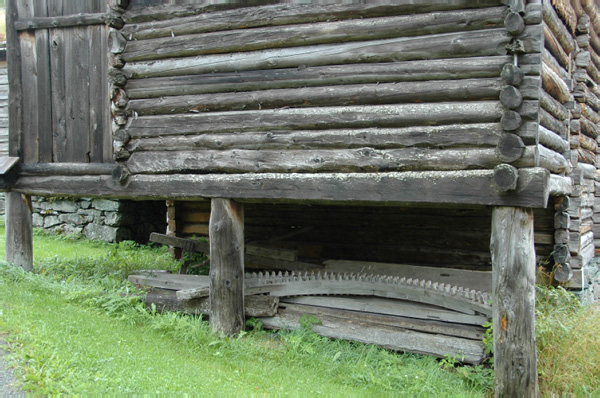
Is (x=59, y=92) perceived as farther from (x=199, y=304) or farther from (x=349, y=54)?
(x=349, y=54)

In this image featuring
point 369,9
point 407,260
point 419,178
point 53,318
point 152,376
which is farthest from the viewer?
point 407,260

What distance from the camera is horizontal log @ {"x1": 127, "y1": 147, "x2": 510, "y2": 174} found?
479 centimetres

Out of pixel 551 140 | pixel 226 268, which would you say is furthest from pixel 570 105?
pixel 226 268

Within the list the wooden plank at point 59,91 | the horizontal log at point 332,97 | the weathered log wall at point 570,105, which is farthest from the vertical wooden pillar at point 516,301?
the wooden plank at point 59,91

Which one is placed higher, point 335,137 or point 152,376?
point 335,137

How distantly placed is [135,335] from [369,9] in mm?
4315

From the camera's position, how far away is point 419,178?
4883 millimetres

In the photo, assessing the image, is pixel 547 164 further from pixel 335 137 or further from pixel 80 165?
pixel 80 165

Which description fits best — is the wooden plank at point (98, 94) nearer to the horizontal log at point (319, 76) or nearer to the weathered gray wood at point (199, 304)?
the horizontal log at point (319, 76)

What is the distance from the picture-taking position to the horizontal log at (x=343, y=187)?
4527mm

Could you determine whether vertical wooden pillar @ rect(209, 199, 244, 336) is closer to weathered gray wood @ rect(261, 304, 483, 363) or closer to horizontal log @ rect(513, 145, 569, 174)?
weathered gray wood @ rect(261, 304, 483, 363)

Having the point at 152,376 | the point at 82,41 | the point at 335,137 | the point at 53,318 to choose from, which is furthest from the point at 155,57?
the point at 152,376

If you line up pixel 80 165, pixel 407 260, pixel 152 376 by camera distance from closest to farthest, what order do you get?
1. pixel 152 376
2. pixel 80 165
3. pixel 407 260

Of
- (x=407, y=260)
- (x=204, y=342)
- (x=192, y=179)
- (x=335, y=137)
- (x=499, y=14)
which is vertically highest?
(x=499, y=14)
